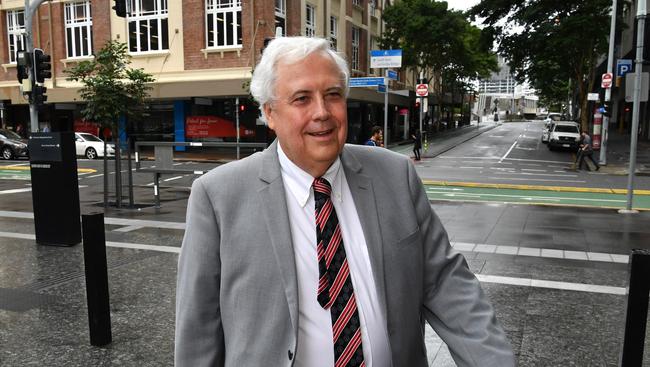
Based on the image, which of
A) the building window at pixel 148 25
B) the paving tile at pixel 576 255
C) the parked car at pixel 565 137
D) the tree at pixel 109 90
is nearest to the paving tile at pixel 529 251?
the paving tile at pixel 576 255

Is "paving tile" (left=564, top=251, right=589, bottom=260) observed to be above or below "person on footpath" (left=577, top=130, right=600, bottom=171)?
below

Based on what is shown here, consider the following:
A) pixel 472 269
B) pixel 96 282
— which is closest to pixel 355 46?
Result: pixel 472 269

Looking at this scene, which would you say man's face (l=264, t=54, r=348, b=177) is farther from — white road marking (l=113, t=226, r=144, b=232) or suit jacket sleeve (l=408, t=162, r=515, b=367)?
white road marking (l=113, t=226, r=144, b=232)

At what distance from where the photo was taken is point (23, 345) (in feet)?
14.3

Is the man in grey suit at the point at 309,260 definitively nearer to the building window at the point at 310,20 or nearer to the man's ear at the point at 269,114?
the man's ear at the point at 269,114

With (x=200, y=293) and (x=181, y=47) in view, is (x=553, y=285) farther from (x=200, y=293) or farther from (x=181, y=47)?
(x=181, y=47)

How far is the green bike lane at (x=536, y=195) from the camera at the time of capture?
521 inches

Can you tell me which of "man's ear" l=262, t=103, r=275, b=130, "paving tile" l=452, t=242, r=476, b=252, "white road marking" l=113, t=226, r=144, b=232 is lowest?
"white road marking" l=113, t=226, r=144, b=232

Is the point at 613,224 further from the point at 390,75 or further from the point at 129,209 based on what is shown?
the point at 129,209

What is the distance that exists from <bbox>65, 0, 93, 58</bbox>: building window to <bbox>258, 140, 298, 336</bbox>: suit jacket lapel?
3421 centimetres

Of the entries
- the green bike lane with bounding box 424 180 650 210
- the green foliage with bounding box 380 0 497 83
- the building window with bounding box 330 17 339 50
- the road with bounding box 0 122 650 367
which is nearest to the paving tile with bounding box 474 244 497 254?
the road with bounding box 0 122 650 367

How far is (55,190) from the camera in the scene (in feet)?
26.1

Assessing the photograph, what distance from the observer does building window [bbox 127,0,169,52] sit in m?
30.0

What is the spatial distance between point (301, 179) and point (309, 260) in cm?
28
